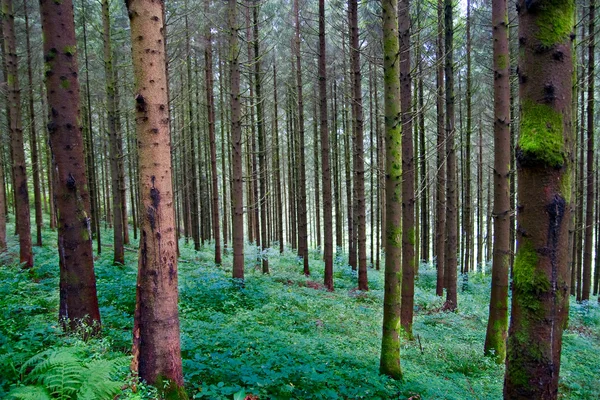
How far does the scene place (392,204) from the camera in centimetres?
533

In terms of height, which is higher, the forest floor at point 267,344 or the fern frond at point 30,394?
the fern frond at point 30,394

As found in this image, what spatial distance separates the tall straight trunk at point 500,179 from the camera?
6910 millimetres

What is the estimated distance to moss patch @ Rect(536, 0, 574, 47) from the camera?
2002 mm

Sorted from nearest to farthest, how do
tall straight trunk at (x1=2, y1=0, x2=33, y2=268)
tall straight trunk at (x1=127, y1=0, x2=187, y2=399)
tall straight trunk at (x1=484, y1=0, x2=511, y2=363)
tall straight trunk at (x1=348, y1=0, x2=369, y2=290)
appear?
tall straight trunk at (x1=127, y1=0, x2=187, y2=399) < tall straight trunk at (x1=484, y1=0, x2=511, y2=363) < tall straight trunk at (x1=2, y1=0, x2=33, y2=268) < tall straight trunk at (x1=348, y1=0, x2=369, y2=290)

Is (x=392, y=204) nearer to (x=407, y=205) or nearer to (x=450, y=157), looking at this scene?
(x=407, y=205)

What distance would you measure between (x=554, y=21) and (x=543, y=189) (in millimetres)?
946

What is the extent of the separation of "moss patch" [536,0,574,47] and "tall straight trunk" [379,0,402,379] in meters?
3.26

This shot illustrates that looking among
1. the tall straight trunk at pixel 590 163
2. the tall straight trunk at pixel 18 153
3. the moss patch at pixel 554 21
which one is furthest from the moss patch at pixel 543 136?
the tall straight trunk at pixel 590 163

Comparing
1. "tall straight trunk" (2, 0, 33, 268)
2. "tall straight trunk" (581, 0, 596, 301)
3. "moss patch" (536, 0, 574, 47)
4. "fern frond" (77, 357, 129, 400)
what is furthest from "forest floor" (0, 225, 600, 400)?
"moss patch" (536, 0, 574, 47)

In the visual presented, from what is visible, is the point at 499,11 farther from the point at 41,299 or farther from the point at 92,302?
the point at 41,299

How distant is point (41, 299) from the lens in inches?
259

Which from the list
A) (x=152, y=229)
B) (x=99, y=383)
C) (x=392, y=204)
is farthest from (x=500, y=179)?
(x=99, y=383)

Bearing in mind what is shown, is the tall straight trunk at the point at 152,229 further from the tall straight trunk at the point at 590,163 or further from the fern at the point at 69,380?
the tall straight trunk at the point at 590,163

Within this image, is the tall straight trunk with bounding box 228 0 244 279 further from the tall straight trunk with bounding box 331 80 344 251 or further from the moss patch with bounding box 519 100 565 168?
the moss patch with bounding box 519 100 565 168
